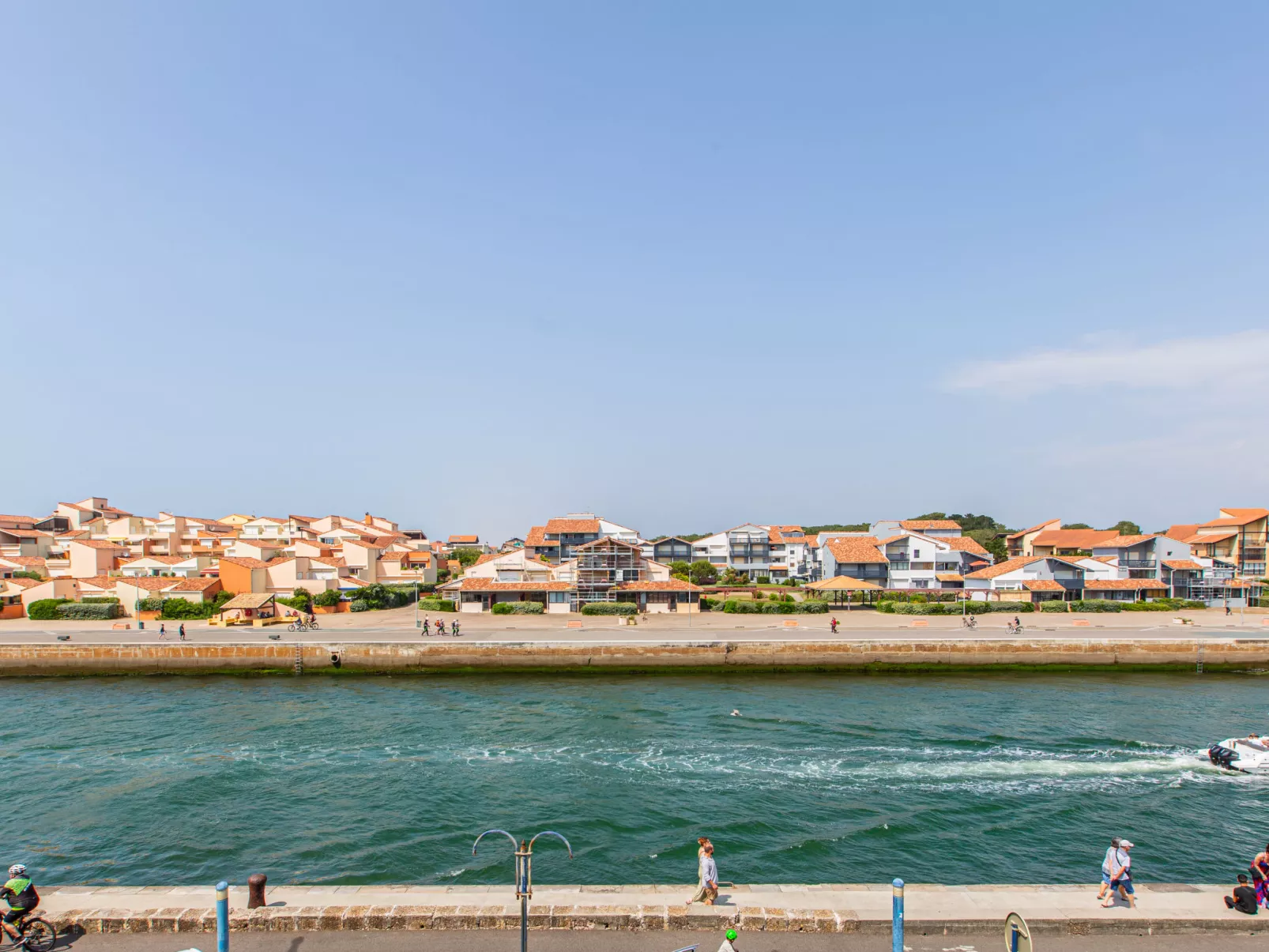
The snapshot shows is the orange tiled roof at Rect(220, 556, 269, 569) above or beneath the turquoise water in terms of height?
above

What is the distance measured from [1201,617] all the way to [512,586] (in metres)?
65.3

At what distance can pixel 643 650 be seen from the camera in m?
48.2

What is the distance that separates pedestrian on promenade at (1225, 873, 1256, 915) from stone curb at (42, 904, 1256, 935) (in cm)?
38

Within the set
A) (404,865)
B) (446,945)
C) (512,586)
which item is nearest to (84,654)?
(512,586)

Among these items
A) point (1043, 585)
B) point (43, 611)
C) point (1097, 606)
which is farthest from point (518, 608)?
point (1097, 606)

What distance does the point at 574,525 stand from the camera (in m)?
94.8

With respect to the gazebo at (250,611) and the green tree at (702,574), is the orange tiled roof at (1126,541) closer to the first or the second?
the green tree at (702,574)

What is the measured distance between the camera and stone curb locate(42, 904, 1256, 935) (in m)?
12.3

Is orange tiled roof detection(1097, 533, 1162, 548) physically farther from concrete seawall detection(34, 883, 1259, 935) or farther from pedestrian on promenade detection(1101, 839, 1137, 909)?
pedestrian on promenade detection(1101, 839, 1137, 909)

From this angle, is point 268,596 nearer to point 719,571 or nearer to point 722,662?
point 722,662

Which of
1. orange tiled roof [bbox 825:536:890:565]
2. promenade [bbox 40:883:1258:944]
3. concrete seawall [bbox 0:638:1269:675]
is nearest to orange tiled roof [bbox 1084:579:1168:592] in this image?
orange tiled roof [bbox 825:536:890:565]

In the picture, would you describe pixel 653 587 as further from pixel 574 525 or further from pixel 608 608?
pixel 574 525

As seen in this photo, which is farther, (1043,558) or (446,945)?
(1043,558)

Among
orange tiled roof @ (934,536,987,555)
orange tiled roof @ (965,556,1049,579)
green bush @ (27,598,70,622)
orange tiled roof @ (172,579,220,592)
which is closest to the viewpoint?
green bush @ (27,598,70,622)
